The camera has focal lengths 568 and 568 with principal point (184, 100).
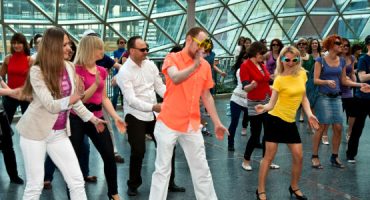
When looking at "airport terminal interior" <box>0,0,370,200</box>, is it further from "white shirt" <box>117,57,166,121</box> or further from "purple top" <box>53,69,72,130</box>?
"purple top" <box>53,69,72,130</box>

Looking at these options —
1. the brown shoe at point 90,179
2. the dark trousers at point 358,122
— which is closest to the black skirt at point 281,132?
the brown shoe at point 90,179

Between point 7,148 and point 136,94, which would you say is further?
point 7,148

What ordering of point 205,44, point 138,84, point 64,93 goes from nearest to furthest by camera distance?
point 64,93, point 205,44, point 138,84

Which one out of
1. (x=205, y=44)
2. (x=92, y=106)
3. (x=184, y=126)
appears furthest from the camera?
(x=92, y=106)

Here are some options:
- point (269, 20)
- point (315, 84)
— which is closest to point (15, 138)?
point (315, 84)

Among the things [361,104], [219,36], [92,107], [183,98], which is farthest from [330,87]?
[219,36]

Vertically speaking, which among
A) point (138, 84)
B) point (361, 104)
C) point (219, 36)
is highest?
point (219, 36)

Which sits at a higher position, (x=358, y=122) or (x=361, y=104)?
(x=361, y=104)

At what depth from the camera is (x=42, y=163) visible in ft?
15.2

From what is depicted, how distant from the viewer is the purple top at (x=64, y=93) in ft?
15.4

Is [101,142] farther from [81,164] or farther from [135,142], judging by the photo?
[81,164]

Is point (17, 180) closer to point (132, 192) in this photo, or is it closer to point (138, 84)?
point (132, 192)

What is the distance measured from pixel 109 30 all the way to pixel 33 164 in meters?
16.4

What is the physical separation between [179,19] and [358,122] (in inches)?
595
